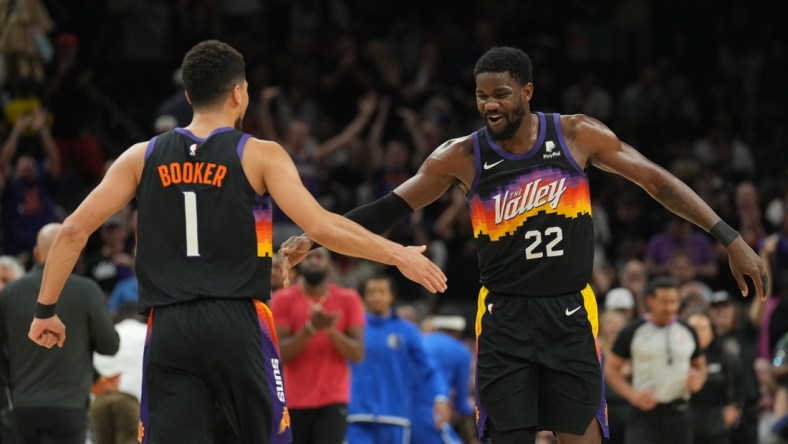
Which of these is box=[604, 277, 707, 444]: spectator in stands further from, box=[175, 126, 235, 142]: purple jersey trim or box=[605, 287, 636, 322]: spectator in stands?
box=[175, 126, 235, 142]: purple jersey trim

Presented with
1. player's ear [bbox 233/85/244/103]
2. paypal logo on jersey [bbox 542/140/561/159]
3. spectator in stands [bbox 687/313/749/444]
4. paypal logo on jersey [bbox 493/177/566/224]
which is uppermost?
player's ear [bbox 233/85/244/103]

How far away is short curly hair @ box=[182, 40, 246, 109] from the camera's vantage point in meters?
6.51

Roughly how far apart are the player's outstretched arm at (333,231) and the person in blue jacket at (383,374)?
7.32m

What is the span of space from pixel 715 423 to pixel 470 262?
4.57 m

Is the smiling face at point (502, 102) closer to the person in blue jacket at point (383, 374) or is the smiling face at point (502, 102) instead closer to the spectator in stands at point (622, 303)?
the person in blue jacket at point (383, 374)

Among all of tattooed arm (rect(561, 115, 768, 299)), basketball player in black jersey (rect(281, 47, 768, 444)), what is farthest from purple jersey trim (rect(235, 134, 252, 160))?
tattooed arm (rect(561, 115, 768, 299))

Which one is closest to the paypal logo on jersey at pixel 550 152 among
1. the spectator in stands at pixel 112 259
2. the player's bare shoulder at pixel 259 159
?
the player's bare shoulder at pixel 259 159

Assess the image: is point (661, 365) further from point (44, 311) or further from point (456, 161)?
point (44, 311)

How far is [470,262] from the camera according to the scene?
56.4ft

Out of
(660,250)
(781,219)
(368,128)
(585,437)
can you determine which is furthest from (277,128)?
(585,437)

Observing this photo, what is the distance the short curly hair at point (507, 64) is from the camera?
23.7 ft

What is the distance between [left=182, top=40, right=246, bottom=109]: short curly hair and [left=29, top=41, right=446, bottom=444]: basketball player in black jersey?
0.20 meters

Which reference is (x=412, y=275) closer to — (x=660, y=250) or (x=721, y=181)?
(x=660, y=250)

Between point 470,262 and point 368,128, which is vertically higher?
point 368,128
